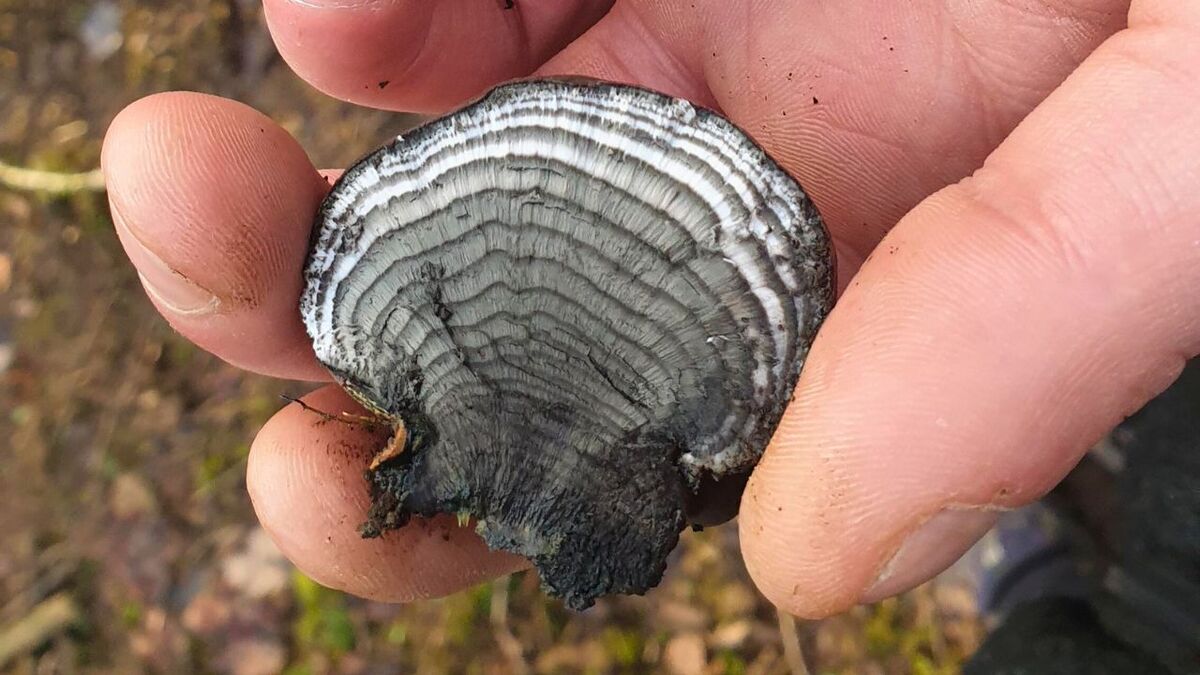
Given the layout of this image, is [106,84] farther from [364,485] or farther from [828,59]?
[828,59]

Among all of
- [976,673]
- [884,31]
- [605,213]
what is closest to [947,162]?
[884,31]

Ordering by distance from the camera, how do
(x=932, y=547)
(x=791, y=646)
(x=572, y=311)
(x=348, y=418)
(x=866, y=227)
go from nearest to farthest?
(x=932, y=547) → (x=572, y=311) → (x=348, y=418) → (x=866, y=227) → (x=791, y=646)

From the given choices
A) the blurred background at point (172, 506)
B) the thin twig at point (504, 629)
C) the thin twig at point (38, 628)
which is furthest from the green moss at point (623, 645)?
the thin twig at point (38, 628)

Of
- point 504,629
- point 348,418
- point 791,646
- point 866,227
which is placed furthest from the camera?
point 504,629

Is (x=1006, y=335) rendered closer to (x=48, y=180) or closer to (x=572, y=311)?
(x=572, y=311)

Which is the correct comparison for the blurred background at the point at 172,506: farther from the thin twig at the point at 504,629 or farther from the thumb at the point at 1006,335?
the thumb at the point at 1006,335

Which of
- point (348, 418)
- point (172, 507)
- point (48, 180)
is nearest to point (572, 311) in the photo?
point (348, 418)

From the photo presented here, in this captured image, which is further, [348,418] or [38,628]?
[38,628]
